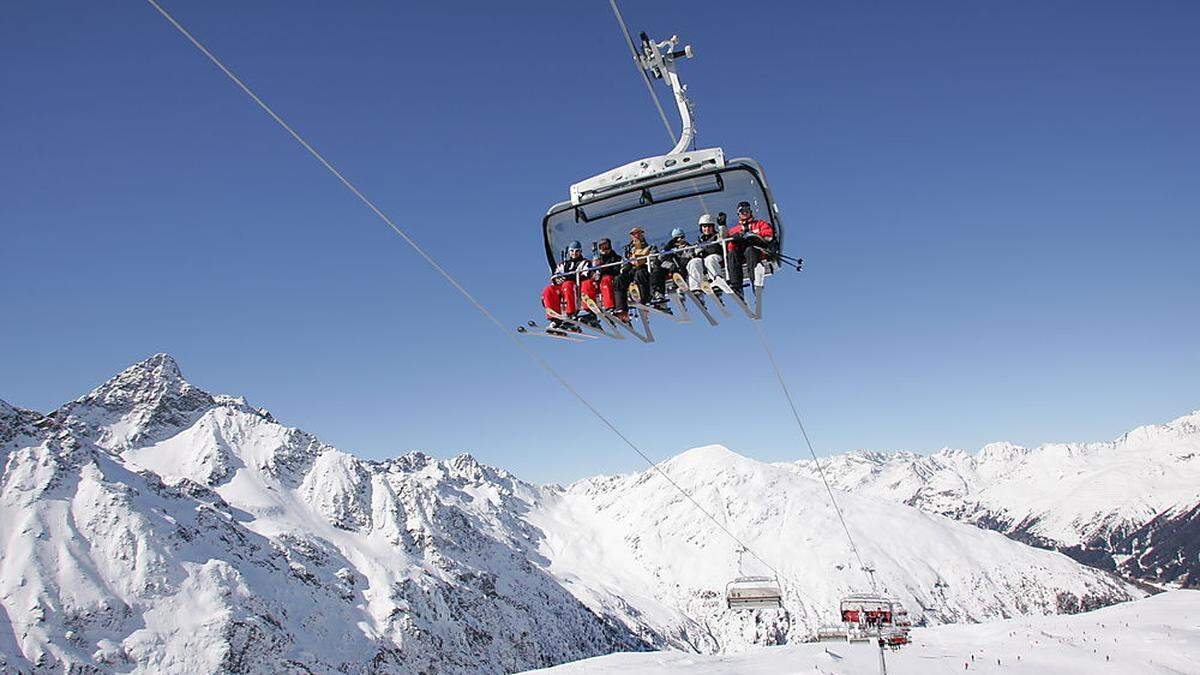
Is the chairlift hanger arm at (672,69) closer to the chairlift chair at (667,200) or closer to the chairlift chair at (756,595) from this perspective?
the chairlift chair at (667,200)

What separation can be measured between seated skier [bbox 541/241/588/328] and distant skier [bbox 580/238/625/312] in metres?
0.33

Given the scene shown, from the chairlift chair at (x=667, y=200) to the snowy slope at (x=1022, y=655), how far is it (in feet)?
181

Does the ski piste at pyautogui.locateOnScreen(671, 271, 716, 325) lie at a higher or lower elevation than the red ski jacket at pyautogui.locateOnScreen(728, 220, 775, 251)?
lower

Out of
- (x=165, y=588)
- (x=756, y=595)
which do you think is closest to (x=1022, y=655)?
(x=756, y=595)

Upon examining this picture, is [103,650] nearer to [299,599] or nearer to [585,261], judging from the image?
[299,599]

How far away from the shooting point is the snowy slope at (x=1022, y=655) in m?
73.0

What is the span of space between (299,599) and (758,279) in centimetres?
19126

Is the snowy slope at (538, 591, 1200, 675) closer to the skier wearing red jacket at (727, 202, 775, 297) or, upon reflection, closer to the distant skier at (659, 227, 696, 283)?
the distant skier at (659, 227, 696, 283)

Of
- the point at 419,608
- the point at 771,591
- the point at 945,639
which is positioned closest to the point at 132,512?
the point at 419,608

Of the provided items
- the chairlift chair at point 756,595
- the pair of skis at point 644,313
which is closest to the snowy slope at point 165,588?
the chairlift chair at point 756,595

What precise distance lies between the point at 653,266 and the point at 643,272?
312mm

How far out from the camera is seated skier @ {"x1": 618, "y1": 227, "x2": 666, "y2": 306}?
54.3ft

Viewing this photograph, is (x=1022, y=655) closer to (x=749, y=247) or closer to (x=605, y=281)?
(x=749, y=247)

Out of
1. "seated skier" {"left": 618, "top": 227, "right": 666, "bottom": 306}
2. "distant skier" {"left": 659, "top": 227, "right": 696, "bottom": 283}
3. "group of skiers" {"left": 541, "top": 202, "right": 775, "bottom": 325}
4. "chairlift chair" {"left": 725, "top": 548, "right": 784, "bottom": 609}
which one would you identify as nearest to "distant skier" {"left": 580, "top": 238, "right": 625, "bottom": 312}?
"group of skiers" {"left": 541, "top": 202, "right": 775, "bottom": 325}
